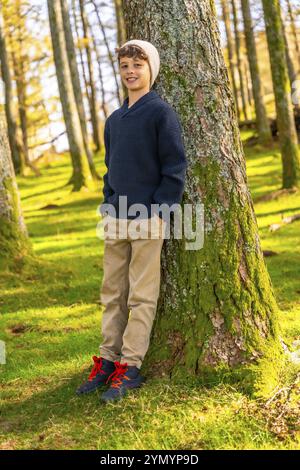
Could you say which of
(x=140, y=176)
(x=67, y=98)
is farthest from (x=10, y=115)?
(x=140, y=176)

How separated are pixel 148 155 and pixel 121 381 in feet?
5.01

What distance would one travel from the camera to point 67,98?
1666 cm

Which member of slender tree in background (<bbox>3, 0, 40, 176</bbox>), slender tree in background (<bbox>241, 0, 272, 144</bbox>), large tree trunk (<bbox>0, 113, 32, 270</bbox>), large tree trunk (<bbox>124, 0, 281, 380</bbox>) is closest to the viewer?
large tree trunk (<bbox>124, 0, 281, 380</bbox>)

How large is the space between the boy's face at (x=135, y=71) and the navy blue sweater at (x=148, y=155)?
0.10 m

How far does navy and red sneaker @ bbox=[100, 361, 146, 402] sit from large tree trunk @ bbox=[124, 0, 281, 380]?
7.4 inches

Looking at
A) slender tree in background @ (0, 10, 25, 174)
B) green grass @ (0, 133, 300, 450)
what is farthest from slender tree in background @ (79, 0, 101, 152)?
green grass @ (0, 133, 300, 450)

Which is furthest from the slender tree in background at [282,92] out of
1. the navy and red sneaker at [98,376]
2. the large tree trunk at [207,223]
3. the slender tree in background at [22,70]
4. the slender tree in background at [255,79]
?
the slender tree in background at [22,70]

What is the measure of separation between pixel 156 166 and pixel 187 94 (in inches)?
21.3

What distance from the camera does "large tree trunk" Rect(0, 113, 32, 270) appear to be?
27.4 feet

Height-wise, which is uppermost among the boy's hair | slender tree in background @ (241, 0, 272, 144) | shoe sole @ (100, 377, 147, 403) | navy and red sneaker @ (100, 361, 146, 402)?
slender tree in background @ (241, 0, 272, 144)

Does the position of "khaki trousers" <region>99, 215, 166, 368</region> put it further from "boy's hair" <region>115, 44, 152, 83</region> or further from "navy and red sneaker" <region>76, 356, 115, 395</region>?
"boy's hair" <region>115, 44, 152, 83</region>

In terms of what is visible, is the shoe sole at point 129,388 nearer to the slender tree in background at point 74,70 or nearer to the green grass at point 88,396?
the green grass at point 88,396

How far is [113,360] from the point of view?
4.35m

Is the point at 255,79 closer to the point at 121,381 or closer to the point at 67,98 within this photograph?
the point at 67,98
